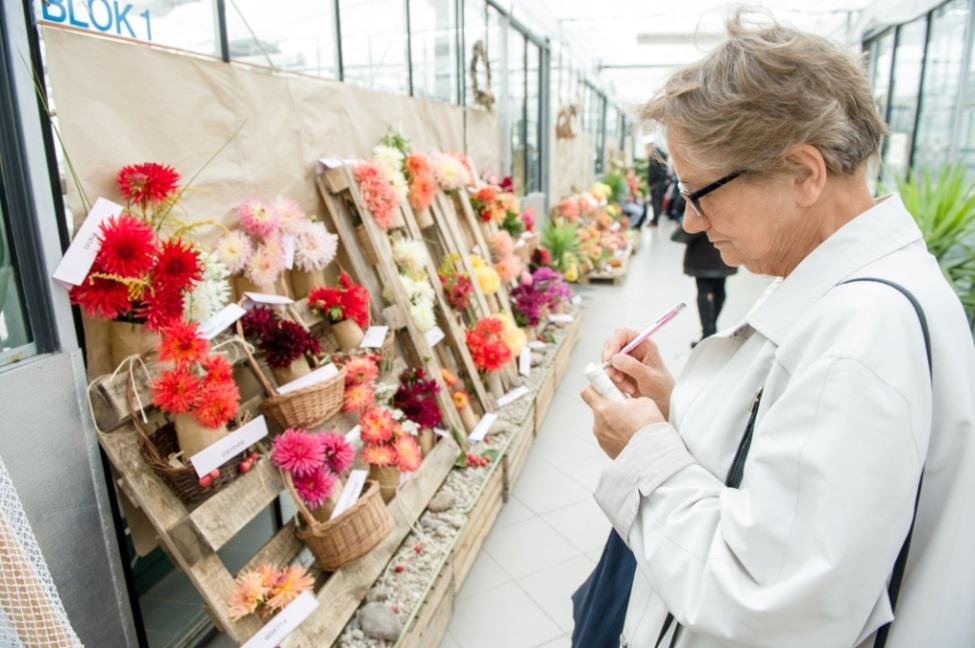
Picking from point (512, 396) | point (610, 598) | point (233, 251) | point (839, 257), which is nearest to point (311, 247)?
point (233, 251)

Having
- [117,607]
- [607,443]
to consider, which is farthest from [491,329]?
[607,443]

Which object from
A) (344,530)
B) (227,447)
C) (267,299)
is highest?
(267,299)

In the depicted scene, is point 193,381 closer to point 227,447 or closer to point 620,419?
point 227,447

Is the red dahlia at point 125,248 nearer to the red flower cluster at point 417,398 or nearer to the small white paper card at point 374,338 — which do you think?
the small white paper card at point 374,338

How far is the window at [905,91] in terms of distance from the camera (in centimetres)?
683

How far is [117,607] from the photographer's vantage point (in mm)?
1495

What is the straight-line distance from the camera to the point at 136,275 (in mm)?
1361

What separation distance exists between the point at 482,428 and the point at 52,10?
7.25 feet

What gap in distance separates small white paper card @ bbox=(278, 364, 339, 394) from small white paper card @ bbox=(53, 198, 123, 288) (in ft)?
1.88

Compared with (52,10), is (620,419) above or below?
below

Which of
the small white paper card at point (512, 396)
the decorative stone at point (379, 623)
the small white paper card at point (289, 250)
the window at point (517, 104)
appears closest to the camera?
the decorative stone at point (379, 623)

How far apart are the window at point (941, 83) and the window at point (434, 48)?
4.65m

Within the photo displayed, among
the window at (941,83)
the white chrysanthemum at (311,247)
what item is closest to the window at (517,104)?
the window at (941,83)

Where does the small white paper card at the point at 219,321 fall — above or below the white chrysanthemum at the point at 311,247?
below
